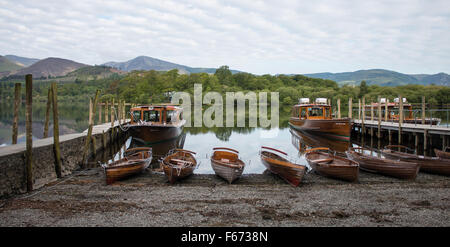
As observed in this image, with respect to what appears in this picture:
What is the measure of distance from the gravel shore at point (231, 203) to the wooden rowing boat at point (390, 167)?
30 centimetres

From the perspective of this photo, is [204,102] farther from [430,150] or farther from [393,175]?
[393,175]

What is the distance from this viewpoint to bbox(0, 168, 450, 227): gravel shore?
6.19 m

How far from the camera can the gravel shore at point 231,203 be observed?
244 inches

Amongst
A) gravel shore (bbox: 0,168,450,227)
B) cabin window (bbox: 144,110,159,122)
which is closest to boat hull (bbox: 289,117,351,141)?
gravel shore (bbox: 0,168,450,227)

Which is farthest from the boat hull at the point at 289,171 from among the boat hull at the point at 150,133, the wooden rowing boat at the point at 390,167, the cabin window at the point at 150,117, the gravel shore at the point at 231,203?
the cabin window at the point at 150,117

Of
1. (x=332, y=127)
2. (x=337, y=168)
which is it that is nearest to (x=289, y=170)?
(x=337, y=168)

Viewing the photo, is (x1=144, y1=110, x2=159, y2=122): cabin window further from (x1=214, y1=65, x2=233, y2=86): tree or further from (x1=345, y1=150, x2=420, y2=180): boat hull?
(x1=214, y1=65, x2=233, y2=86): tree

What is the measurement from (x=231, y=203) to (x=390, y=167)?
698cm

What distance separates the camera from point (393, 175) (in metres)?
10.4

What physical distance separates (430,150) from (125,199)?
2050cm

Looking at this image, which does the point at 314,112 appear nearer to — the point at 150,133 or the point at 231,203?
the point at 150,133

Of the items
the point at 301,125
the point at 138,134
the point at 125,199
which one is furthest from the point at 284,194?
Result: the point at 301,125

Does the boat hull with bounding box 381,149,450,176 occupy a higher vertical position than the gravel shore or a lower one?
higher
